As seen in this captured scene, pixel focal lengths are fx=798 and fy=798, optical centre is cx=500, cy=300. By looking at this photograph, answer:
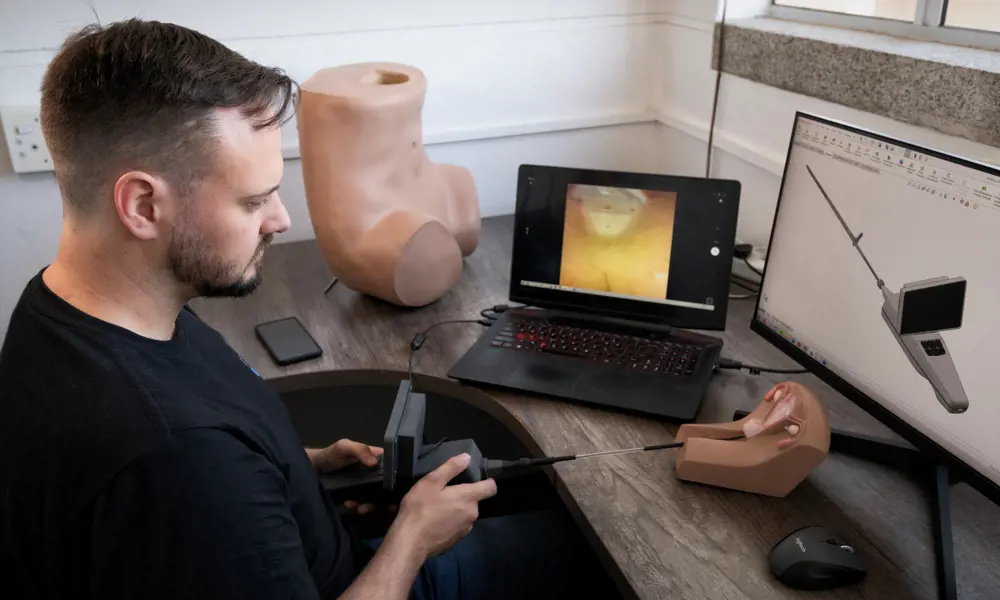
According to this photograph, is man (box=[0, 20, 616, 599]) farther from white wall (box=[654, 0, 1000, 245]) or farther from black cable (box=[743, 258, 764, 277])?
white wall (box=[654, 0, 1000, 245])

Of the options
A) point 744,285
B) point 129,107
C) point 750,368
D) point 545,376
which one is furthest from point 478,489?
point 744,285

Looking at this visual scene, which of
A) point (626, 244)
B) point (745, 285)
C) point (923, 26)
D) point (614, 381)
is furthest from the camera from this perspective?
point (745, 285)

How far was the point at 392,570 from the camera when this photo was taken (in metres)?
0.89

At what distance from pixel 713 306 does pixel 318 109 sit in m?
0.70

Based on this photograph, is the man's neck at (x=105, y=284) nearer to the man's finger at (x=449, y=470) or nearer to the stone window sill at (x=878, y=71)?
the man's finger at (x=449, y=470)

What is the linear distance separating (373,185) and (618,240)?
0.42 m

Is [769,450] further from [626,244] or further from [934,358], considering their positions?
[626,244]

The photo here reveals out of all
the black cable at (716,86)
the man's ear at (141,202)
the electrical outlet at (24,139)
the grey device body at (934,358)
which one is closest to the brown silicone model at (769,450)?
the grey device body at (934,358)

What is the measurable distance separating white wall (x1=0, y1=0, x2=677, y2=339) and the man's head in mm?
798

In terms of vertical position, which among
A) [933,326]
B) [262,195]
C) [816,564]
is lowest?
[816,564]

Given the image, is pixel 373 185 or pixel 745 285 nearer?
pixel 373 185

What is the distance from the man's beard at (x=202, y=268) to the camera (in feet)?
2.57

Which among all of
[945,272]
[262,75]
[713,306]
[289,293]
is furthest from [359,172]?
[945,272]

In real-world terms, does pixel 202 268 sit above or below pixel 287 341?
above
